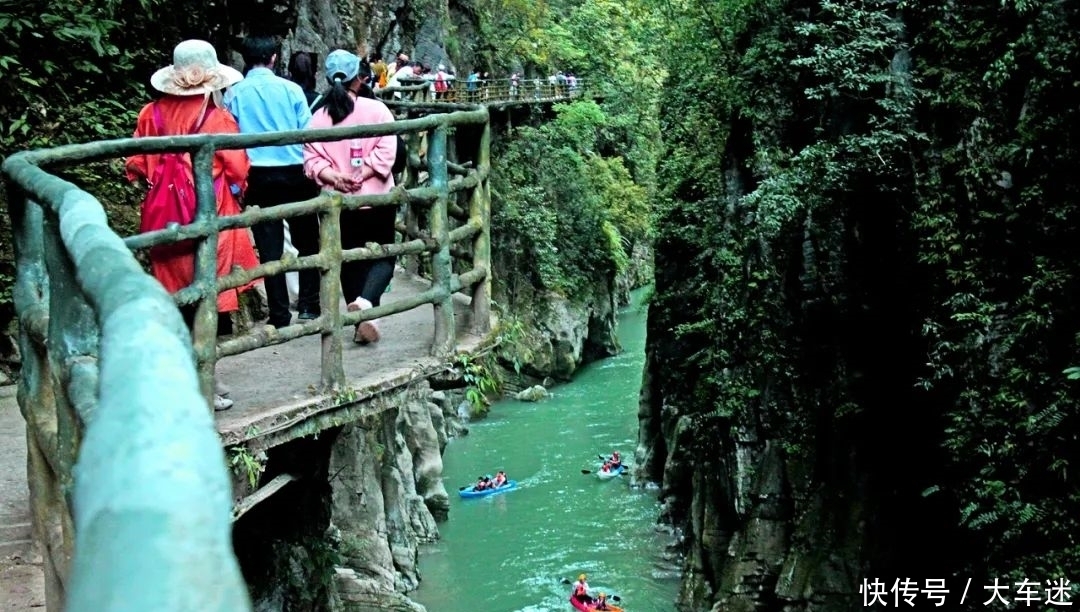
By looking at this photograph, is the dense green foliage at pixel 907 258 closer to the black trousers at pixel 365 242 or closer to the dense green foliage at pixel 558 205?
the black trousers at pixel 365 242

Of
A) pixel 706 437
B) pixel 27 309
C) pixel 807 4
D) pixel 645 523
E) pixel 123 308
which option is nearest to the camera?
pixel 123 308

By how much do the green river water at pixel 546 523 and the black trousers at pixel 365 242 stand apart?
13.2m

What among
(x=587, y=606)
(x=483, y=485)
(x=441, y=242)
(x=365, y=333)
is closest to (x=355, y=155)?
(x=441, y=242)

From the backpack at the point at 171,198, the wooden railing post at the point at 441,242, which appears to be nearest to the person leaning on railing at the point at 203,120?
the backpack at the point at 171,198

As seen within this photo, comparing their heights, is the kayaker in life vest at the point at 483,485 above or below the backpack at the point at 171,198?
below

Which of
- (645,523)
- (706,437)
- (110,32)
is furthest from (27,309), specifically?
(645,523)

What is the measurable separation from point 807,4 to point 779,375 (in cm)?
508

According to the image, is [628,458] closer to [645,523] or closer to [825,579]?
[645,523]

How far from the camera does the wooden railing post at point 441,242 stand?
5.55 m

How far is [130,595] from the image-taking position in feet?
2.54

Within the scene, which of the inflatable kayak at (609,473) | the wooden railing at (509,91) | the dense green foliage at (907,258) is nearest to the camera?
the dense green foliage at (907,258)

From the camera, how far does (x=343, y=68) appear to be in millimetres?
5992

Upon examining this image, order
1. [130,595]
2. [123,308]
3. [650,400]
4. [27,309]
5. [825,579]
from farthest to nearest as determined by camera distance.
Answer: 1. [650,400]
2. [825,579]
3. [27,309]
4. [123,308]
5. [130,595]

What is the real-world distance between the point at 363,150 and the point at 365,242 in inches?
20.2
